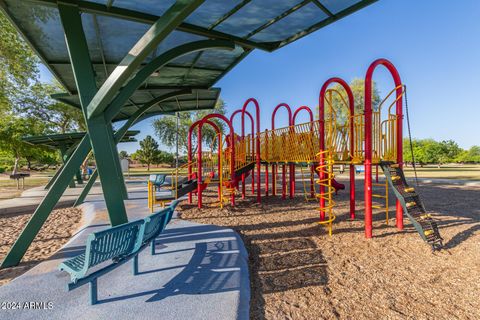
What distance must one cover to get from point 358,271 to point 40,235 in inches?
318

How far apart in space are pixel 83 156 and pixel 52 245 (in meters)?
2.69

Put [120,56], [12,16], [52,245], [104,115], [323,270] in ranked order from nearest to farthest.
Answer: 1. [323,270]
2. [104,115]
3. [12,16]
4. [52,245]
5. [120,56]

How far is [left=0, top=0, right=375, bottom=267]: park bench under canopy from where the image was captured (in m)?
4.60

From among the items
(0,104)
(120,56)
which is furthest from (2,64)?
(120,56)

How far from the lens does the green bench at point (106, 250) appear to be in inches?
117

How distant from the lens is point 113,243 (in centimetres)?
334

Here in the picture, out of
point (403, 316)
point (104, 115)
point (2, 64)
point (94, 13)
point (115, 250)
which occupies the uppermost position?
point (2, 64)

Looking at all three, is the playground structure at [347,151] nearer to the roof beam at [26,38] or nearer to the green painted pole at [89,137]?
the green painted pole at [89,137]

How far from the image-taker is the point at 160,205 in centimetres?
1057

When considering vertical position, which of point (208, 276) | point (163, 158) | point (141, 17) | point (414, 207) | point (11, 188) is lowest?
point (208, 276)

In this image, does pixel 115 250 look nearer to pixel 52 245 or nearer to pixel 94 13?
pixel 52 245

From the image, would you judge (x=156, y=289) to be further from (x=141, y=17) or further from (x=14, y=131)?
(x=14, y=131)

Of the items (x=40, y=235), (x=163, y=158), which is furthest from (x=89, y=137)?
(x=163, y=158)

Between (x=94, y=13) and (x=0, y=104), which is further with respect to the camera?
(x=0, y=104)
